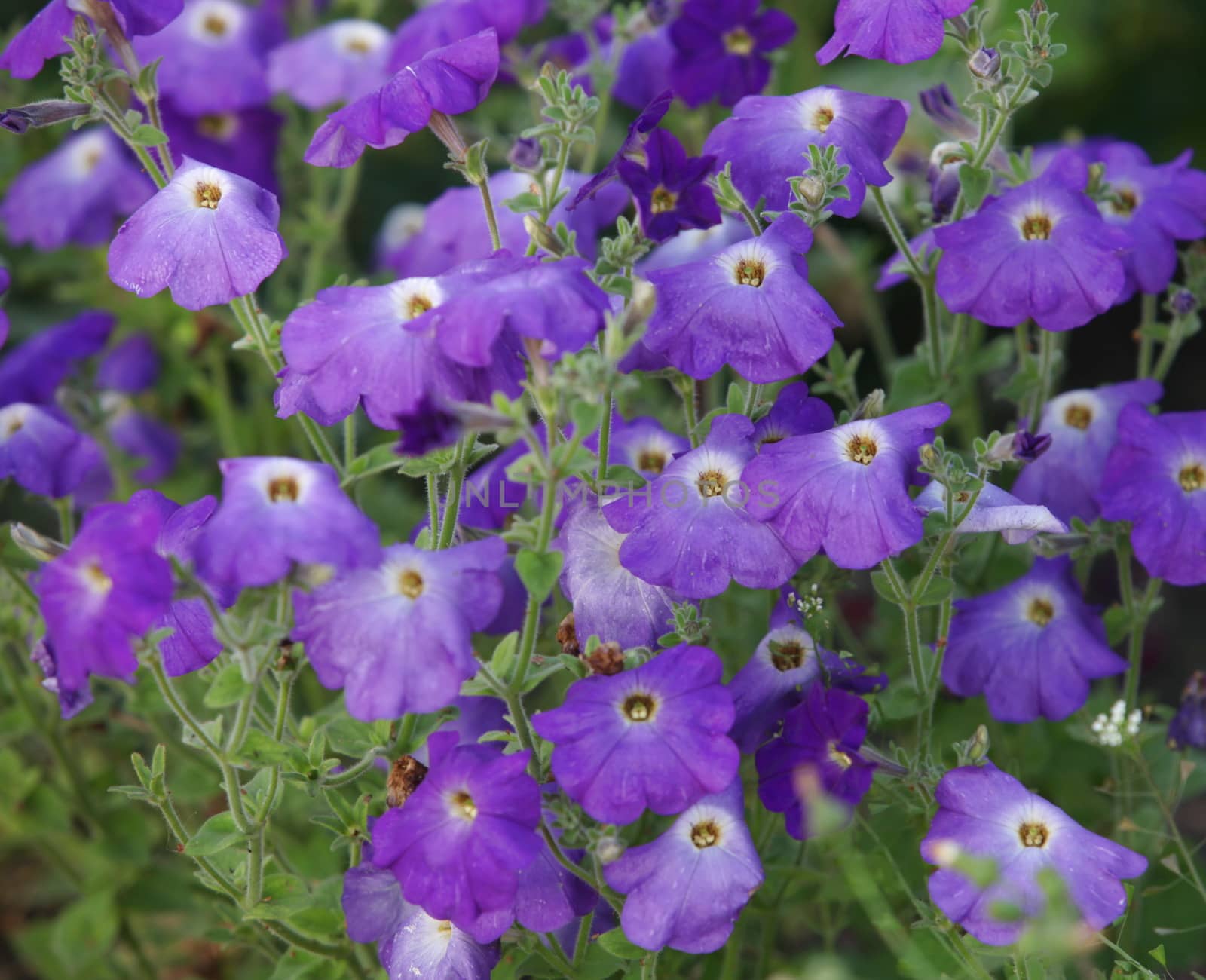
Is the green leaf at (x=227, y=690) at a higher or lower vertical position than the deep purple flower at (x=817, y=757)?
higher

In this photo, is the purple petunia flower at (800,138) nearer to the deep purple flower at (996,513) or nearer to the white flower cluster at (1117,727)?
the deep purple flower at (996,513)

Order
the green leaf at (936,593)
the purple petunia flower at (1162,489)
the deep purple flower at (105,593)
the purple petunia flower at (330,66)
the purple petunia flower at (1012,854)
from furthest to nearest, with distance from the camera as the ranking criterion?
the purple petunia flower at (330,66), the purple petunia flower at (1162,489), the green leaf at (936,593), the purple petunia flower at (1012,854), the deep purple flower at (105,593)

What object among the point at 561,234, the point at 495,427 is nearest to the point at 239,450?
the point at 561,234

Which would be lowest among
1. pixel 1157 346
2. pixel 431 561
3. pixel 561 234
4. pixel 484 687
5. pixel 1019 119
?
pixel 1157 346

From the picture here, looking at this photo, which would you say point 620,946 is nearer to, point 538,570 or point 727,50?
point 538,570

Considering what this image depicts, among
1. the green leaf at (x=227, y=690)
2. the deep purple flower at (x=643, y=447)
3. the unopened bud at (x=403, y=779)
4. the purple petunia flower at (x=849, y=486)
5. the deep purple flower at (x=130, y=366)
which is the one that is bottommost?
the deep purple flower at (x=130, y=366)

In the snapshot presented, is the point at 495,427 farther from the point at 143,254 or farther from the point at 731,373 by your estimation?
the point at 731,373

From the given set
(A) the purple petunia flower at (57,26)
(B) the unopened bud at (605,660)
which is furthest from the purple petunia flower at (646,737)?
(A) the purple petunia flower at (57,26)
